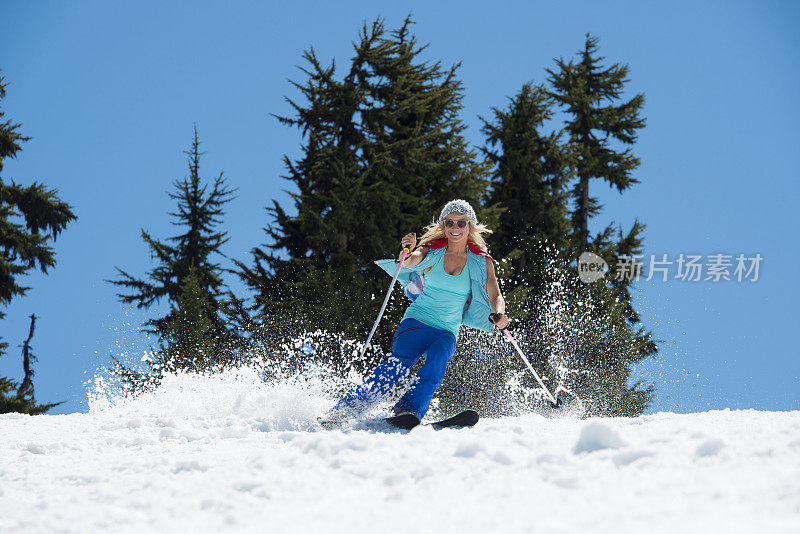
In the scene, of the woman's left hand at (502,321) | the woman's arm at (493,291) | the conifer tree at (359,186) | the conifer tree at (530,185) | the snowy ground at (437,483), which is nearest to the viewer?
the snowy ground at (437,483)

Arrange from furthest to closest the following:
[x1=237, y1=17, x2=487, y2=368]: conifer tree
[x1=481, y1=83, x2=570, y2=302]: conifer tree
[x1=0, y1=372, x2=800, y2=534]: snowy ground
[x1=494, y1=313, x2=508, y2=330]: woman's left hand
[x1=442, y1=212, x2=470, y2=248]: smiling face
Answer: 1. [x1=481, y1=83, x2=570, y2=302]: conifer tree
2. [x1=237, y1=17, x2=487, y2=368]: conifer tree
3. [x1=442, y1=212, x2=470, y2=248]: smiling face
4. [x1=494, y1=313, x2=508, y2=330]: woman's left hand
5. [x1=0, y1=372, x2=800, y2=534]: snowy ground

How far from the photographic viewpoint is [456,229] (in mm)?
5469

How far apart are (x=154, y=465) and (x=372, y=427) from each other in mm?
1834

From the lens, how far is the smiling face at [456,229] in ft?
17.9

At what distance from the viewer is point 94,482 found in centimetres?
317

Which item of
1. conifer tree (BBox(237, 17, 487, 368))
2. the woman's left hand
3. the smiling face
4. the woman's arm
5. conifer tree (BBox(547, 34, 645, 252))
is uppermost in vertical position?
conifer tree (BBox(547, 34, 645, 252))

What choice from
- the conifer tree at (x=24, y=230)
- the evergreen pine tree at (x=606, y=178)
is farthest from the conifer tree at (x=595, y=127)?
the conifer tree at (x=24, y=230)

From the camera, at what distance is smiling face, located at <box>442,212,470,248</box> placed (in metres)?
5.47

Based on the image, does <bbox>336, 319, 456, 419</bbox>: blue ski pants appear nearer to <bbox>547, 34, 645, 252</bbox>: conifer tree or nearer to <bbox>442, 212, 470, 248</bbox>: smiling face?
<bbox>442, 212, 470, 248</bbox>: smiling face

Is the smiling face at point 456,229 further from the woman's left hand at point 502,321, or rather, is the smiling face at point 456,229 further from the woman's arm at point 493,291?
the woman's left hand at point 502,321

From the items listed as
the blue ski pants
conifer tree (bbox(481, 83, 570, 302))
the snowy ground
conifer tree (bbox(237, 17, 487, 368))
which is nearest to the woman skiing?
the blue ski pants

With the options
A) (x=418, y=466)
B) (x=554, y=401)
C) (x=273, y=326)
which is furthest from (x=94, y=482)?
(x=273, y=326)

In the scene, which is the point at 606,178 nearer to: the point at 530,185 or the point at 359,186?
the point at 530,185

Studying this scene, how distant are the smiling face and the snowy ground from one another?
1976 mm
